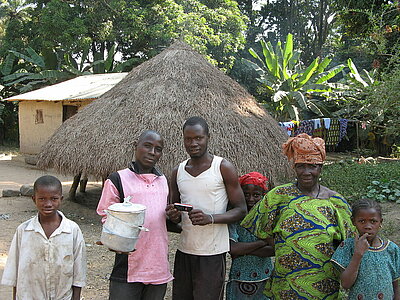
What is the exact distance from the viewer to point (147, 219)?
2377 millimetres

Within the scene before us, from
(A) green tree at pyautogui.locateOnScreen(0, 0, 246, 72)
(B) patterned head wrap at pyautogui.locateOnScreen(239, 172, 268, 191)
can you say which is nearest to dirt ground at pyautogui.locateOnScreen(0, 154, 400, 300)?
(B) patterned head wrap at pyautogui.locateOnScreen(239, 172, 268, 191)

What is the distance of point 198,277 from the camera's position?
2447 mm

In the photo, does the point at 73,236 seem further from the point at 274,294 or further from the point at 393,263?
the point at 393,263

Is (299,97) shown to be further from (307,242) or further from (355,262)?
(355,262)

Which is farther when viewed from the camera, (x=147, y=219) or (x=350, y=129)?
(x=350, y=129)

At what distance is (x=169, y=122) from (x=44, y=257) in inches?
172

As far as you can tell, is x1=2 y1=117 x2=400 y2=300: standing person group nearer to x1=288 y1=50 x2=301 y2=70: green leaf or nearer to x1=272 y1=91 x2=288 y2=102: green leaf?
x1=272 y1=91 x2=288 y2=102: green leaf

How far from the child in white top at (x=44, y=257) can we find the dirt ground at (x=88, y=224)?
6.23 ft

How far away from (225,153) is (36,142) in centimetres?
1108

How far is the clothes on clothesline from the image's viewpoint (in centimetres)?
1419

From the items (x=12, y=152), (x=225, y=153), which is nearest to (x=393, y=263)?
(x=225, y=153)

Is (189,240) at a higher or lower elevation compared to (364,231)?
lower

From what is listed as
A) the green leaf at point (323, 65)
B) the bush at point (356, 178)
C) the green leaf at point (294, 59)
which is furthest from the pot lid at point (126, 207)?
the green leaf at point (294, 59)

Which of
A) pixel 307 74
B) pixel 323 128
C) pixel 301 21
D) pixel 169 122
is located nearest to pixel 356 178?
pixel 307 74
